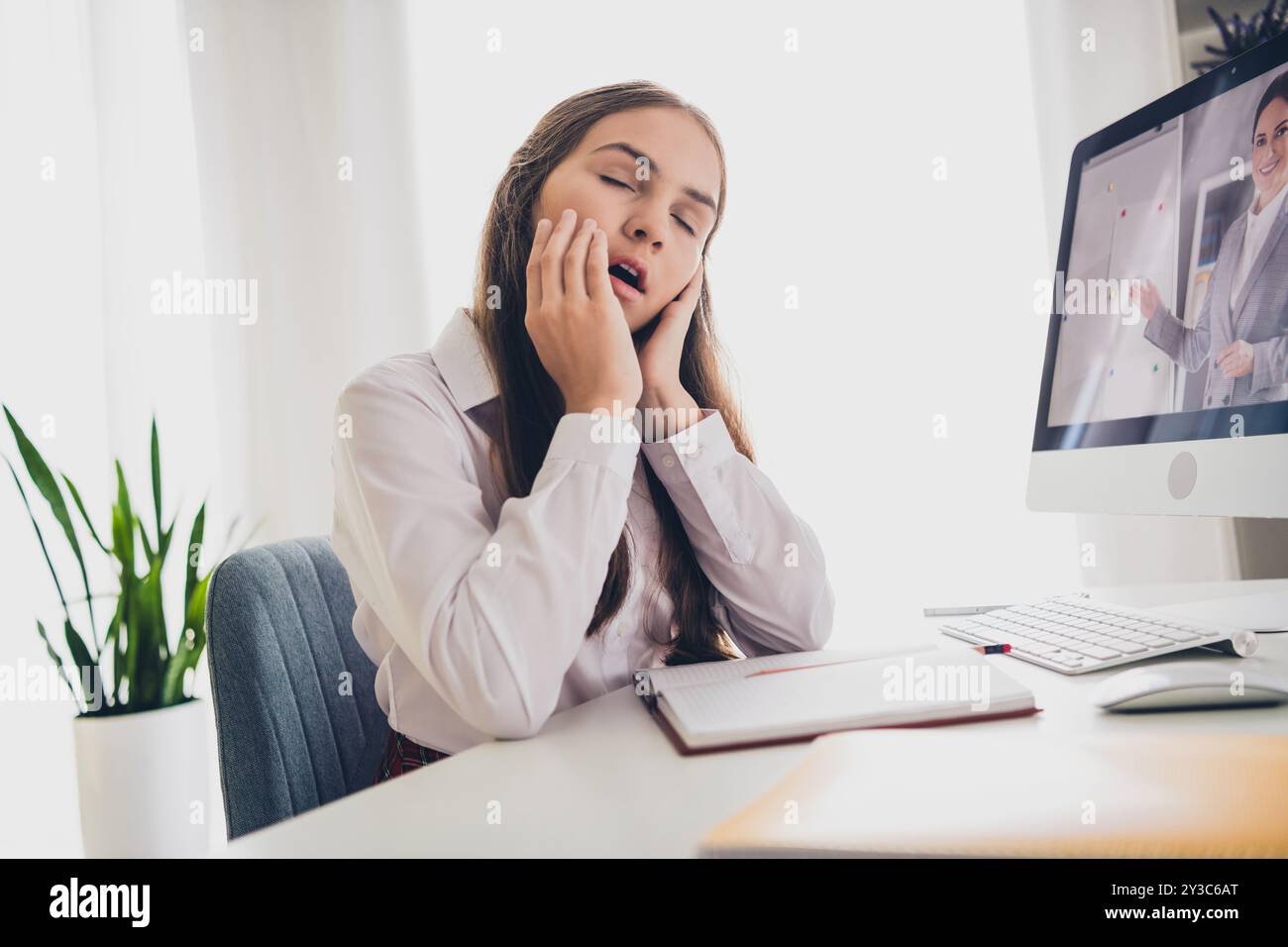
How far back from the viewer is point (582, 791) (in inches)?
23.2

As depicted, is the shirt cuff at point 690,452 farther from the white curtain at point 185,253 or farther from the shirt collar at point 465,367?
the white curtain at point 185,253

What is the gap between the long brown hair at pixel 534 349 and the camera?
1058 mm

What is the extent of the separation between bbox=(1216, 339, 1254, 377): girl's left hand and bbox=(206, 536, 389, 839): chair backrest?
1004 mm

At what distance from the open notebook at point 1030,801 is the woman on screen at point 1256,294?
46cm

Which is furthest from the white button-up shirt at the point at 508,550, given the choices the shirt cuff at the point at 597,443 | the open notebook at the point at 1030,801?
the open notebook at the point at 1030,801

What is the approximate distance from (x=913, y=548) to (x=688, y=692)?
175cm

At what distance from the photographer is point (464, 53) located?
260 cm

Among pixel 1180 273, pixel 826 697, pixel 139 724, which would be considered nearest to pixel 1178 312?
pixel 1180 273

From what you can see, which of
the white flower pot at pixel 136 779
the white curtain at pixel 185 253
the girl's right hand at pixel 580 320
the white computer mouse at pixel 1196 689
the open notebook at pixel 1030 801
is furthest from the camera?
the white curtain at pixel 185 253

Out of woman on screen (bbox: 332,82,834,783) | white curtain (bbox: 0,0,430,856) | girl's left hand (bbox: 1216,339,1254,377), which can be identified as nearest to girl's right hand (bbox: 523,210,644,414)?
woman on screen (bbox: 332,82,834,783)

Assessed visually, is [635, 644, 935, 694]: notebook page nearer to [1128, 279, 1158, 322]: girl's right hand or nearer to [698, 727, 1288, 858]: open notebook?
[698, 727, 1288, 858]: open notebook

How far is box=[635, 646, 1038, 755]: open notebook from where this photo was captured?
67 centimetres

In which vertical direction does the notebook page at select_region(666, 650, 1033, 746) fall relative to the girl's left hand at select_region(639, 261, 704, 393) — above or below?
below
